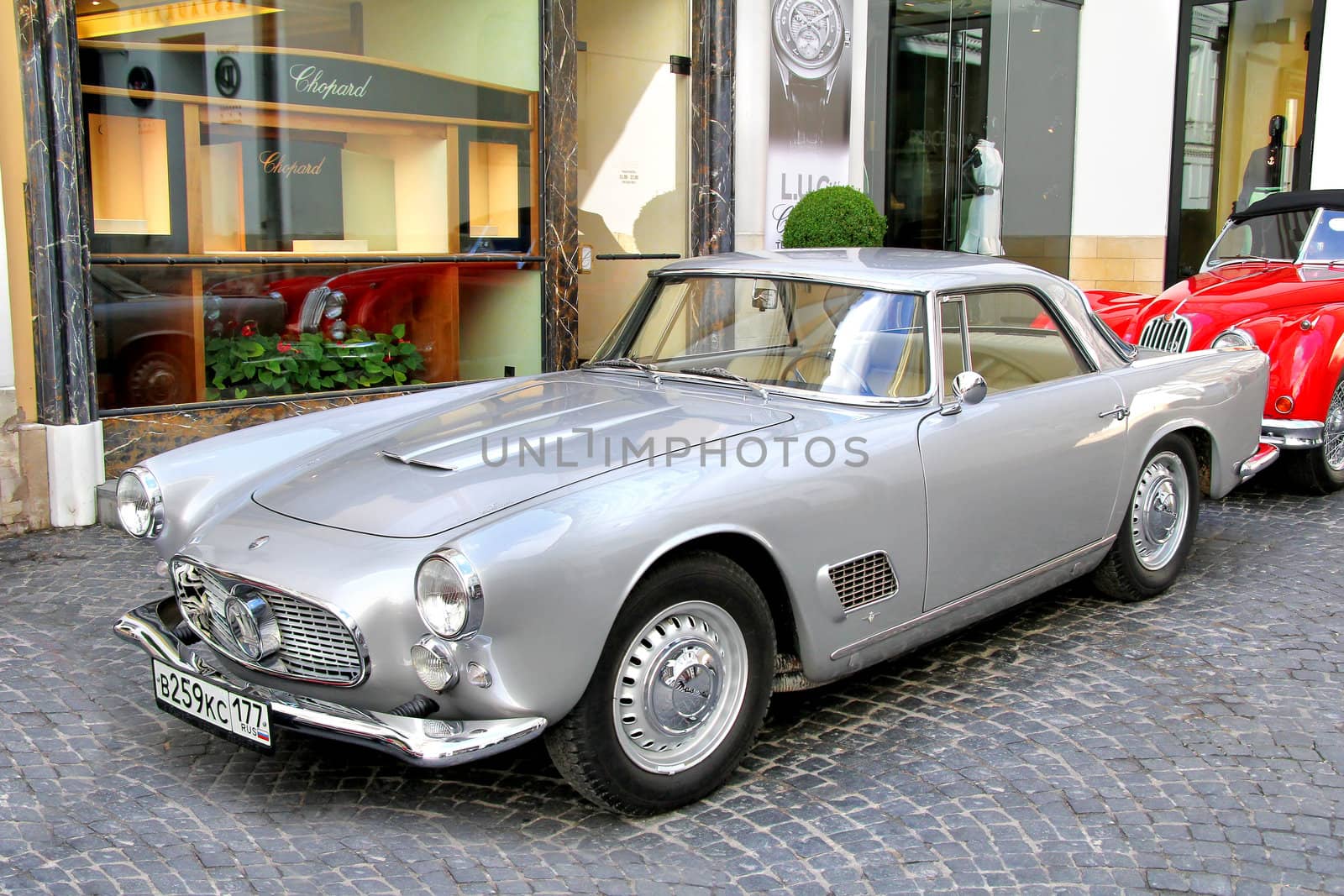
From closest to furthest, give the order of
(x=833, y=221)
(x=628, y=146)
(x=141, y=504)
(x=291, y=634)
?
(x=291, y=634)
(x=141, y=504)
(x=833, y=221)
(x=628, y=146)

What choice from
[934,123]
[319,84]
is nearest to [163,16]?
[319,84]

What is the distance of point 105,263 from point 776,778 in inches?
200

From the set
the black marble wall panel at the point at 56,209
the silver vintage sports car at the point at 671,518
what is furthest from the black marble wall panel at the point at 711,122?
the silver vintage sports car at the point at 671,518

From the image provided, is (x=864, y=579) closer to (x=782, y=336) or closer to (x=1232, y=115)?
(x=782, y=336)

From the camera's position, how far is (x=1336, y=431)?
284 inches

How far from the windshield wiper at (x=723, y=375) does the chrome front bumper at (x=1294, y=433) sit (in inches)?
157

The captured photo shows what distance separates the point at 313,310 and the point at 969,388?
500cm

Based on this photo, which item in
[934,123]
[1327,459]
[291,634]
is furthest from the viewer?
[934,123]

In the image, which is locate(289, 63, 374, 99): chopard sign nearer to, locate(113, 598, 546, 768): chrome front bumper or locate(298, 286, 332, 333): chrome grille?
locate(298, 286, 332, 333): chrome grille

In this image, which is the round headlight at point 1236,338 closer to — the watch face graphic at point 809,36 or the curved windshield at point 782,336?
the curved windshield at point 782,336

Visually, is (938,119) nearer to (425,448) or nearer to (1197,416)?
(1197,416)

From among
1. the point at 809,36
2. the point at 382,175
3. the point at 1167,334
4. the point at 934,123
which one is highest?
the point at 809,36

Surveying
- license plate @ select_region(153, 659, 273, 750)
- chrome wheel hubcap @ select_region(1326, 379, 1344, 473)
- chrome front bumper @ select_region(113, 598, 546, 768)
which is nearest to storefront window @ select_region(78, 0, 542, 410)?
license plate @ select_region(153, 659, 273, 750)

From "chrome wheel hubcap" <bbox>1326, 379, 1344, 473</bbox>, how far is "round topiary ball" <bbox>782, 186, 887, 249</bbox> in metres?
3.69
